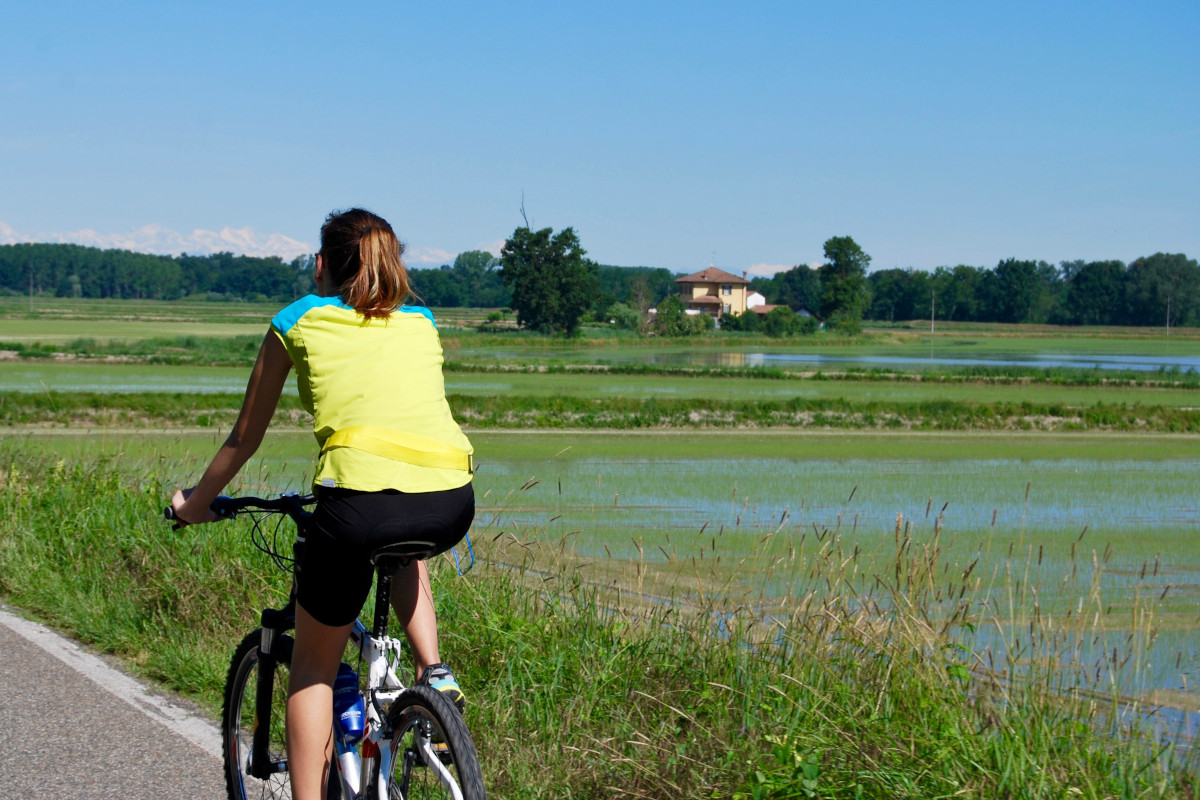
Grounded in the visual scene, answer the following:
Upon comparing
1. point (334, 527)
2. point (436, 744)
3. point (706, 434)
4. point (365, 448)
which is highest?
point (365, 448)

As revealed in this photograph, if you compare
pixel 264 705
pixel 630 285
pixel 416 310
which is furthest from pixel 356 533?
pixel 630 285

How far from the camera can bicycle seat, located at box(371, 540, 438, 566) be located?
8.54 feet

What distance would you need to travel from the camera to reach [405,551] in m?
2.64

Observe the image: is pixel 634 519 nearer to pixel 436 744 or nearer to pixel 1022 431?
pixel 436 744

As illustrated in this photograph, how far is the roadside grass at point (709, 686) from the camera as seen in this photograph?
3508 millimetres

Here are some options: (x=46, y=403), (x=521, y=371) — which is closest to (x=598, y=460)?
(x=46, y=403)

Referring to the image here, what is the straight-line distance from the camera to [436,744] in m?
2.60

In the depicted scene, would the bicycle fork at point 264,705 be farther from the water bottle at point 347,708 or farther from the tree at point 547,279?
the tree at point 547,279

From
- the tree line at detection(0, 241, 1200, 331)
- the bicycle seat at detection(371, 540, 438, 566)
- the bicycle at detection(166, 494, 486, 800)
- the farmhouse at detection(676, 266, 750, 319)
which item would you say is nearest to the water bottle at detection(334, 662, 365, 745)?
the bicycle at detection(166, 494, 486, 800)

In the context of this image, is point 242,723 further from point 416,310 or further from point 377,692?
point 416,310

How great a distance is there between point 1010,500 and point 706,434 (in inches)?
386

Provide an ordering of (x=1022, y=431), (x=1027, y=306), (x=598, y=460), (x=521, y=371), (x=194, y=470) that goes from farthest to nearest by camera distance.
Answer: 1. (x=1027, y=306)
2. (x=521, y=371)
3. (x=1022, y=431)
4. (x=598, y=460)
5. (x=194, y=470)

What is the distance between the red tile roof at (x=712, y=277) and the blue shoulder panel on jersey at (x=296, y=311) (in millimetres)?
136003

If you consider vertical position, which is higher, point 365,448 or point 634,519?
point 365,448
